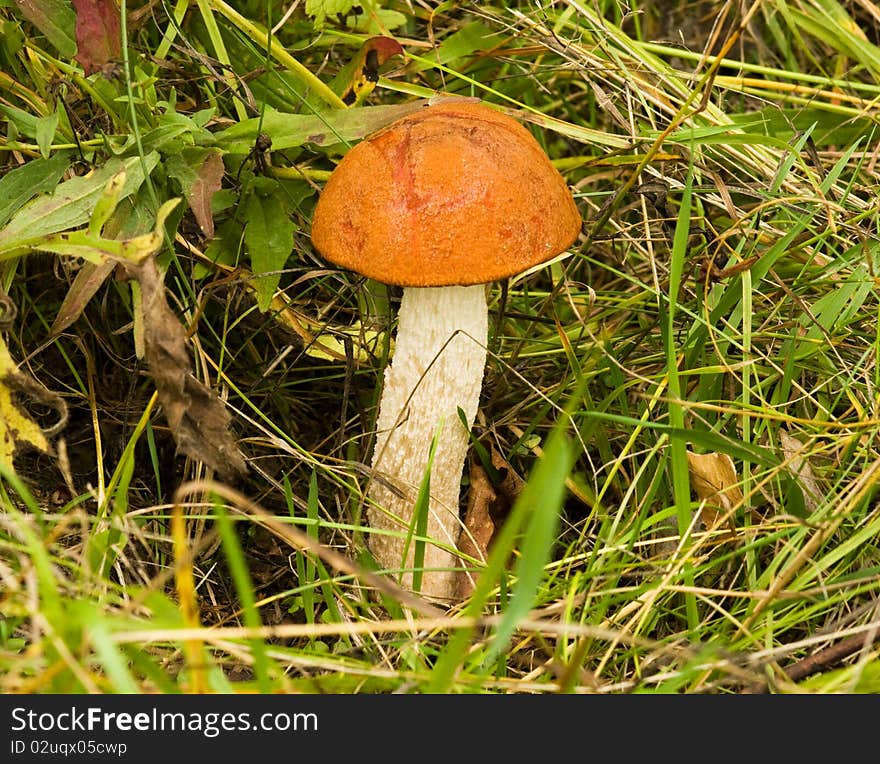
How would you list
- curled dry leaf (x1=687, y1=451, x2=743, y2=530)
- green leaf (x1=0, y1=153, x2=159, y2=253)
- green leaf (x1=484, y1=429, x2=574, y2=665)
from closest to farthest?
1. green leaf (x1=484, y1=429, x2=574, y2=665)
2. green leaf (x1=0, y1=153, x2=159, y2=253)
3. curled dry leaf (x1=687, y1=451, x2=743, y2=530)

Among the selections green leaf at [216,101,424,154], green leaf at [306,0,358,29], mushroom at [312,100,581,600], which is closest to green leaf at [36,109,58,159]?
green leaf at [216,101,424,154]

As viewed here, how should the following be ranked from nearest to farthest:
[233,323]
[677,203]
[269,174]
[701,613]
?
[701,613]
[269,174]
[233,323]
[677,203]

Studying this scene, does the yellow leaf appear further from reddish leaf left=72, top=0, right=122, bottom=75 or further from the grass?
reddish leaf left=72, top=0, right=122, bottom=75

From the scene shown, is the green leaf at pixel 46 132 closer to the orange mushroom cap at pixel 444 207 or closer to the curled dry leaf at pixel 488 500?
the orange mushroom cap at pixel 444 207

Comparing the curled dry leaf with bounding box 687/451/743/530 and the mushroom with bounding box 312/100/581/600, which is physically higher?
the mushroom with bounding box 312/100/581/600

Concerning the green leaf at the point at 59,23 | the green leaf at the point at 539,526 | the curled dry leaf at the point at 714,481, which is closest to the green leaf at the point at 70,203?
the green leaf at the point at 59,23
